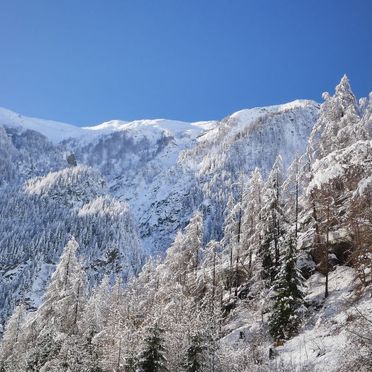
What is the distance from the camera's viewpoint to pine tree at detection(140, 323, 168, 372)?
25.1 metres

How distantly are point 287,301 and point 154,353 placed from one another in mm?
10441

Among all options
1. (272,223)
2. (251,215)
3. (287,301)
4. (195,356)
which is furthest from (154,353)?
(251,215)

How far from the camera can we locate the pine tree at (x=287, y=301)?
1202 inches

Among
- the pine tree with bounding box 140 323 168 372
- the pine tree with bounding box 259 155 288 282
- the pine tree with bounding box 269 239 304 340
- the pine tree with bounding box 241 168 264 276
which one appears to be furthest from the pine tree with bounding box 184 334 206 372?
the pine tree with bounding box 241 168 264 276

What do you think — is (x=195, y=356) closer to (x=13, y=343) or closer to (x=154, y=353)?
(x=154, y=353)

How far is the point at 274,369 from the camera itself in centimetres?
2362

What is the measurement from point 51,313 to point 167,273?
11.8 meters

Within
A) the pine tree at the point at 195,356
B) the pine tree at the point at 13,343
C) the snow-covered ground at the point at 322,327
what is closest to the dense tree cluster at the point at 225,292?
the pine tree at the point at 195,356

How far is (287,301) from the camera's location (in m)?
31.1

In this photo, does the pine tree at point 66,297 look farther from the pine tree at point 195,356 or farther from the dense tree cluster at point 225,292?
the pine tree at point 195,356

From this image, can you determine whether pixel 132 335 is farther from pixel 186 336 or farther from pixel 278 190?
pixel 278 190

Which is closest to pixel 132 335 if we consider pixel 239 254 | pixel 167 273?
pixel 167 273

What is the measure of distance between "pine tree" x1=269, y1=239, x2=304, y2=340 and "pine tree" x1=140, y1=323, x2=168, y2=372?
8821mm

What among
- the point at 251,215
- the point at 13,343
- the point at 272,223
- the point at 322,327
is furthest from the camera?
the point at 13,343
